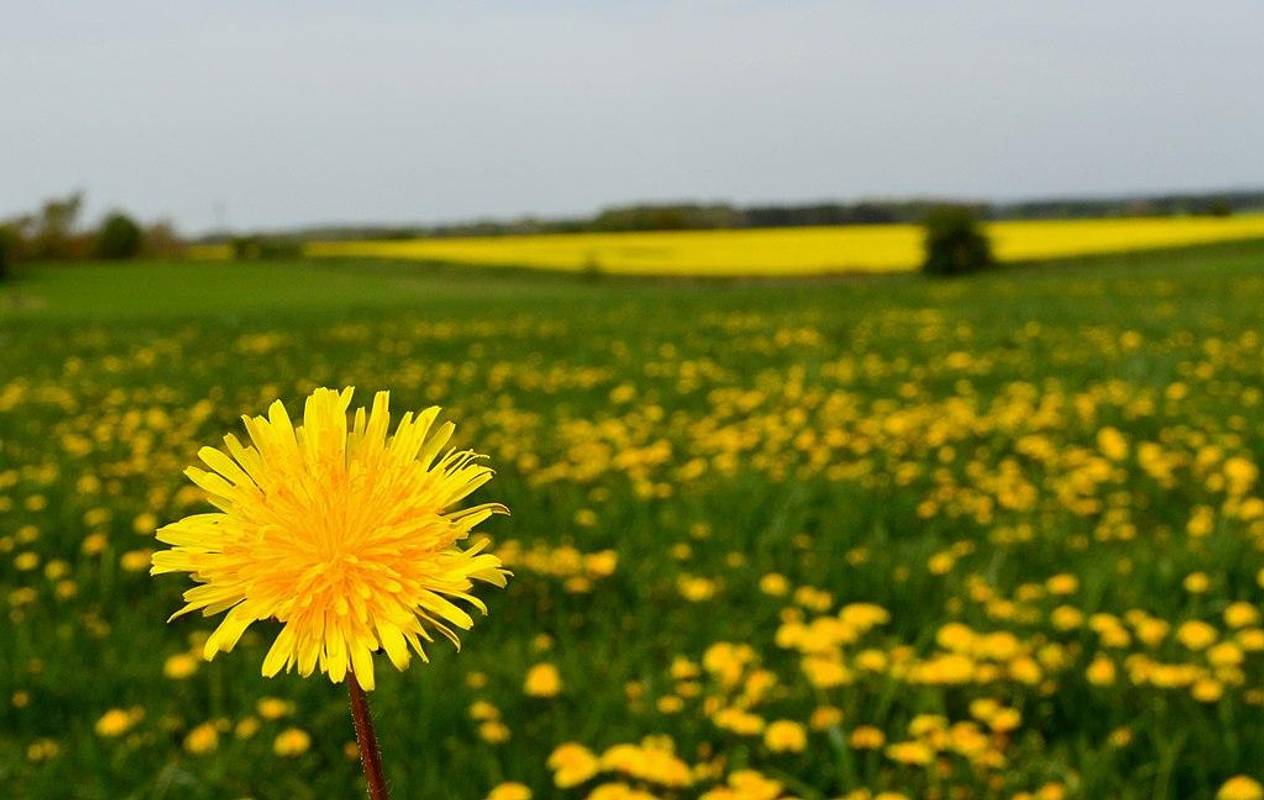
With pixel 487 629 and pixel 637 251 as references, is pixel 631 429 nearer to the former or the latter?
pixel 487 629

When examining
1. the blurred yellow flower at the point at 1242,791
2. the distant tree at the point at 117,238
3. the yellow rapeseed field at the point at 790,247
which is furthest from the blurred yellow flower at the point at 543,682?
the distant tree at the point at 117,238

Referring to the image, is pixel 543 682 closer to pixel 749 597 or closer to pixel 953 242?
pixel 749 597

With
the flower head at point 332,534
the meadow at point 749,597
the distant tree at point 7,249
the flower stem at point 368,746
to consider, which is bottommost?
the meadow at point 749,597

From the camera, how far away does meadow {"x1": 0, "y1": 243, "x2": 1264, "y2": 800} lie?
81.8 inches

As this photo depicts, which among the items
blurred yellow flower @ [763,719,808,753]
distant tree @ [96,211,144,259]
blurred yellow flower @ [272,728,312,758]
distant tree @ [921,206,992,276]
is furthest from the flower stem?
distant tree @ [96,211,144,259]

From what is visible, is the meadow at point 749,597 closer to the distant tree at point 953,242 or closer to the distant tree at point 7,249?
the distant tree at point 953,242

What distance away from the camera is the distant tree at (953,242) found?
26.5m

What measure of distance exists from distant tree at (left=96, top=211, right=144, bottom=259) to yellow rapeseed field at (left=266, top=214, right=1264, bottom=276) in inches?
120

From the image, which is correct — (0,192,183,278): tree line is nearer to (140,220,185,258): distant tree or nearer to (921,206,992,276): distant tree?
(140,220,185,258): distant tree

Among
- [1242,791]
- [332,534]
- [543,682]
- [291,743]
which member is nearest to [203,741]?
[291,743]

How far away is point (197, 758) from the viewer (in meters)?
2.13

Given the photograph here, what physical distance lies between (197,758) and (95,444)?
13.2 ft

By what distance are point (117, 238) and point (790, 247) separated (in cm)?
2594

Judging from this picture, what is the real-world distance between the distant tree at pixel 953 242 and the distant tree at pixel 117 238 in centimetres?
3083
